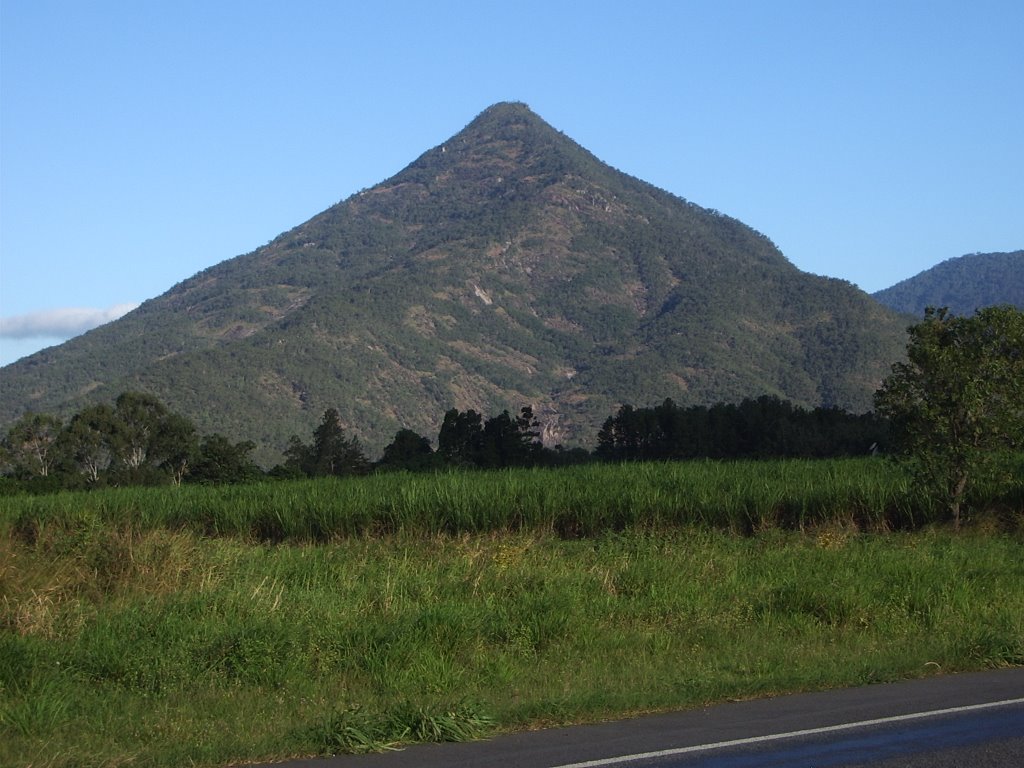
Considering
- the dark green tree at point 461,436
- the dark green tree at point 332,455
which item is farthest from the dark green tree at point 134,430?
the dark green tree at point 461,436

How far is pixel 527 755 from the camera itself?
24.6 feet

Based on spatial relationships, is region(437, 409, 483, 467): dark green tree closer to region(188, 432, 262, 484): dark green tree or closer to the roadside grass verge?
region(188, 432, 262, 484): dark green tree

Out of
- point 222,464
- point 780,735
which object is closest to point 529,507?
point 780,735

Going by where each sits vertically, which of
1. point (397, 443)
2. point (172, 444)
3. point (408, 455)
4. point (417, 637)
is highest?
point (172, 444)

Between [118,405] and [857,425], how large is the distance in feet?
94.3

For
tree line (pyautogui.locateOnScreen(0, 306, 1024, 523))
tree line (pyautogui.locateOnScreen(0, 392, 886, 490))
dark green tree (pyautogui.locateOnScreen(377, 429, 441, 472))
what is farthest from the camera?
tree line (pyautogui.locateOnScreen(0, 392, 886, 490))

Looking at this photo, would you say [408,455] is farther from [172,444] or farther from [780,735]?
[780,735]

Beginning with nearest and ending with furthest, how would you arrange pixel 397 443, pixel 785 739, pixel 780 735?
pixel 785 739, pixel 780 735, pixel 397 443

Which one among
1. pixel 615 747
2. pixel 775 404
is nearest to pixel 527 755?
pixel 615 747

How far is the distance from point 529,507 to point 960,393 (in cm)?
761

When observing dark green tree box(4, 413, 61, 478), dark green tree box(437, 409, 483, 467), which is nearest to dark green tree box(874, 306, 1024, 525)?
dark green tree box(437, 409, 483, 467)

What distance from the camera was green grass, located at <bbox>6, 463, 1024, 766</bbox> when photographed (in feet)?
27.3

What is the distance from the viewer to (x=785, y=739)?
7723 mm

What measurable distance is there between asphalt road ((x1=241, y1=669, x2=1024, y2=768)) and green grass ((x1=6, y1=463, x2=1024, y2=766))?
1.04 feet
